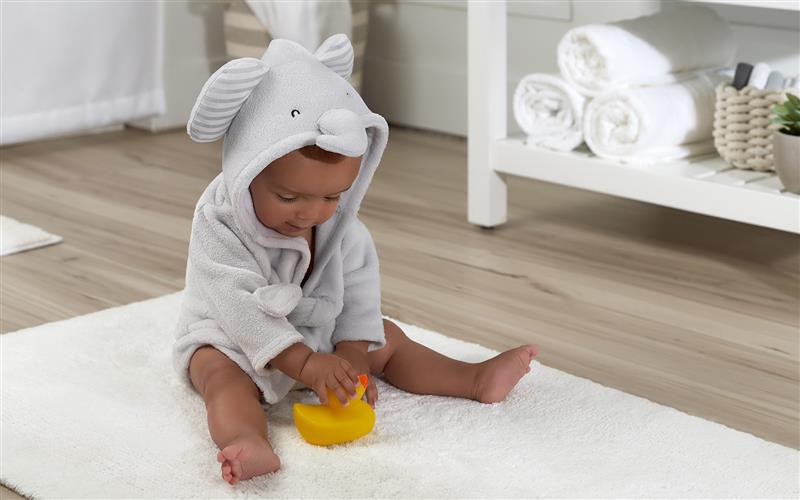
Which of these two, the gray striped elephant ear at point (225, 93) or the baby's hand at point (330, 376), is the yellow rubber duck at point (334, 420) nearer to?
the baby's hand at point (330, 376)

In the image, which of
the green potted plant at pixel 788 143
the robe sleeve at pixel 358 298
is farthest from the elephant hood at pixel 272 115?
the green potted plant at pixel 788 143

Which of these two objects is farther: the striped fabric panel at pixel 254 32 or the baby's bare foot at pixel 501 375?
the striped fabric panel at pixel 254 32

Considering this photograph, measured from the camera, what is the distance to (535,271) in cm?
164

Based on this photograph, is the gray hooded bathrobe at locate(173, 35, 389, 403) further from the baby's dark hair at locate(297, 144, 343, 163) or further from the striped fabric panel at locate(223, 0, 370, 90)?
the striped fabric panel at locate(223, 0, 370, 90)

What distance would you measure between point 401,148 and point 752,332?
113cm

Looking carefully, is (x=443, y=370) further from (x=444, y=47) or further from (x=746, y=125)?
(x=444, y=47)

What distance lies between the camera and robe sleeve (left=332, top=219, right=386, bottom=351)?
3.86 feet

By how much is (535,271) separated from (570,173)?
166 millimetres

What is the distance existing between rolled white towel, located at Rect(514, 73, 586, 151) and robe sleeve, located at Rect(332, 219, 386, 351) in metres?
0.62

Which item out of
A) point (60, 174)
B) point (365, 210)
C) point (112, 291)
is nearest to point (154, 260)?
point (112, 291)

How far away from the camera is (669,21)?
1.74 m

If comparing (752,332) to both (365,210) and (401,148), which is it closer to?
(365,210)

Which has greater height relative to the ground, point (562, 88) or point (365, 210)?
point (562, 88)

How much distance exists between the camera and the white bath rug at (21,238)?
67.4 inches
